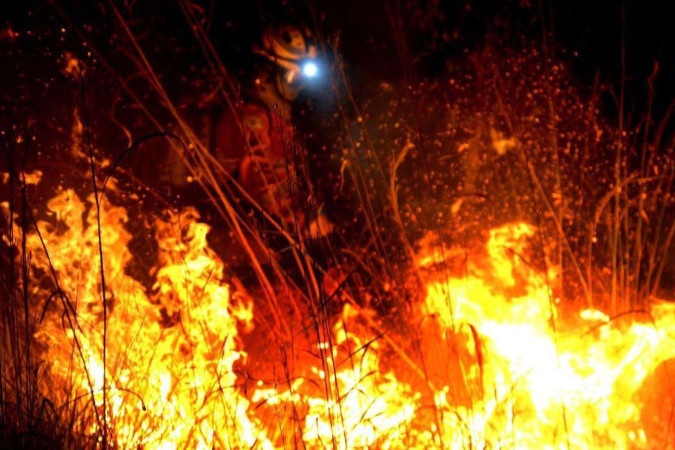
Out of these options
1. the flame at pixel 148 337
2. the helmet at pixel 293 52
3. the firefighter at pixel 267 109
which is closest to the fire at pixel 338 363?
the flame at pixel 148 337

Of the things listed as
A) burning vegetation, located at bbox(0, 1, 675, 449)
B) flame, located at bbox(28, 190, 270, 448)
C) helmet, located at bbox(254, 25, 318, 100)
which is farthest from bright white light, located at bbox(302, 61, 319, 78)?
flame, located at bbox(28, 190, 270, 448)

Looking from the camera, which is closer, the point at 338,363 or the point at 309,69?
the point at 338,363

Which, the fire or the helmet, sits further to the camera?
the helmet

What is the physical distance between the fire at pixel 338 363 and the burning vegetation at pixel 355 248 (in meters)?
0.01

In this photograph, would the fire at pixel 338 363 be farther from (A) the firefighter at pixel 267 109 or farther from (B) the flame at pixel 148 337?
(A) the firefighter at pixel 267 109

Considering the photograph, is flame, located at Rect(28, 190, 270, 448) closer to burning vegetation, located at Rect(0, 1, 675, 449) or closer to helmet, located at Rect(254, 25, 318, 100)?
burning vegetation, located at Rect(0, 1, 675, 449)

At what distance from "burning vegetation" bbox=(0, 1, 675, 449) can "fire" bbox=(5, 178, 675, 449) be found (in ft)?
0.04

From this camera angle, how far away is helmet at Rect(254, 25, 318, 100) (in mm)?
4402

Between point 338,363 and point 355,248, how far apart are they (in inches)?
45.7

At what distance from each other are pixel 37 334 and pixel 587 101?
325 centimetres

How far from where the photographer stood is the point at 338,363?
10.7 feet

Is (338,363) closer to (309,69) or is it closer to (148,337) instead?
(148,337)

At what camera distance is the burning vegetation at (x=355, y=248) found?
2721 mm

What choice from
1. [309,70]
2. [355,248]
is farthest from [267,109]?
[355,248]
